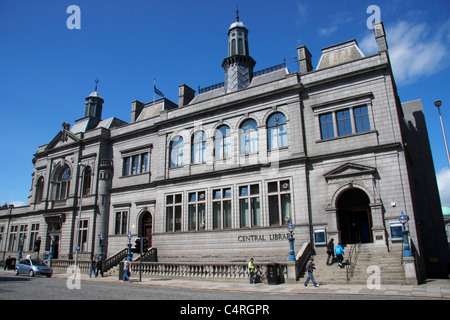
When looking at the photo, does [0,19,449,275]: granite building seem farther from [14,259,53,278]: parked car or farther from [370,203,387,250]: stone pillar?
[14,259,53,278]: parked car

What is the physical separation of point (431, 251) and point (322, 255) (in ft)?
Result: 37.9

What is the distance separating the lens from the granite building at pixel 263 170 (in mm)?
24312

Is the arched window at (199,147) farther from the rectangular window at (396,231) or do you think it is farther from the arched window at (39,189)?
the arched window at (39,189)

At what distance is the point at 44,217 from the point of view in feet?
134

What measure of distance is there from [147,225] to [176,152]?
806 centimetres

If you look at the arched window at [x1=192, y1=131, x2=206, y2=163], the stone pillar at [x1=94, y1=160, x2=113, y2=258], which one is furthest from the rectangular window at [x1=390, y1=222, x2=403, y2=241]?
the stone pillar at [x1=94, y1=160, x2=113, y2=258]

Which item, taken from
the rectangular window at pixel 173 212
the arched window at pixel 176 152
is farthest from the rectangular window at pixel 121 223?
the arched window at pixel 176 152

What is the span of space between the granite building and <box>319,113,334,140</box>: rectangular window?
11cm

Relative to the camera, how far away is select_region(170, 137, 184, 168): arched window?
109 ft

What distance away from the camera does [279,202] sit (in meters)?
26.4

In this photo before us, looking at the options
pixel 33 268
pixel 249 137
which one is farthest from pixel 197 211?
pixel 33 268

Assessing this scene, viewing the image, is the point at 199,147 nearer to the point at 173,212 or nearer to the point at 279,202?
the point at 173,212

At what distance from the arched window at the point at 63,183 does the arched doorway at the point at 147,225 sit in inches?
482
